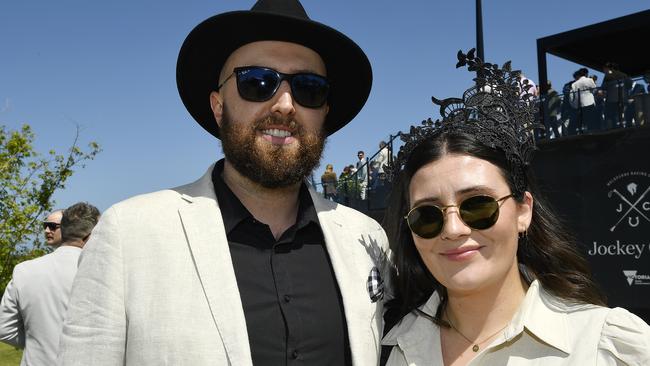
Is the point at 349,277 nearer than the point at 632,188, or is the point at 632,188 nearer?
the point at 349,277

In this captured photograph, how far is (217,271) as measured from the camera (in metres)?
2.56

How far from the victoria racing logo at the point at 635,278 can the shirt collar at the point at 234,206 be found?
8429 mm

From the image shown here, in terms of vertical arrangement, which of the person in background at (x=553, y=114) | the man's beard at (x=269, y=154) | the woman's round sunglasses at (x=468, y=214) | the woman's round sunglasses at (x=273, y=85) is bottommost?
the woman's round sunglasses at (x=468, y=214)

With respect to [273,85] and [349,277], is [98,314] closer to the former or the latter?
[349,277]

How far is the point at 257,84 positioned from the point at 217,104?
19.5 inches

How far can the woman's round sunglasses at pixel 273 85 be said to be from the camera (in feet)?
9.98

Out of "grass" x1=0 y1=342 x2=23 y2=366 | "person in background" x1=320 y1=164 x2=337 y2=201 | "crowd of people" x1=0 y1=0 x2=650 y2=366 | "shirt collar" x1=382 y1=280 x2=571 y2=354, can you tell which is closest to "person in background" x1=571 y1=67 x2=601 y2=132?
"person in background" x1=320 y1=164 x2=337 y2=201

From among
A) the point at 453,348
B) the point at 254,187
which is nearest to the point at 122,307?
the point at 254,187

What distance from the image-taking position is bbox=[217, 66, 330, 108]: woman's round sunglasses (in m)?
3.04

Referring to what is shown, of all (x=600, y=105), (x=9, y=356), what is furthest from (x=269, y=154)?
(x=9, y=356)

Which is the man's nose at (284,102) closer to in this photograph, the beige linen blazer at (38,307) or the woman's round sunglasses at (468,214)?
the woman's round sunglasses at (468,214)

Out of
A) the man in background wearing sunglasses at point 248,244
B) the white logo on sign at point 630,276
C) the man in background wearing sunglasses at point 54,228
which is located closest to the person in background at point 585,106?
the white logo on sign at point 630,276

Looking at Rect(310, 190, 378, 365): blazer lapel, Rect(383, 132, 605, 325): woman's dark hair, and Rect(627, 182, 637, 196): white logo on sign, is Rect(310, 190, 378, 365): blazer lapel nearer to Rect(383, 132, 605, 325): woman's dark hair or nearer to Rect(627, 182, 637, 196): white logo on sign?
Rect(383, 132, 605, 325): woman's dark hair

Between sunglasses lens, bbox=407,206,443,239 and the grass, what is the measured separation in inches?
448
